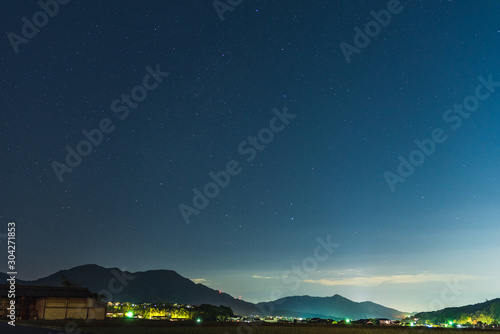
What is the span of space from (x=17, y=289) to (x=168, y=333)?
107 feet

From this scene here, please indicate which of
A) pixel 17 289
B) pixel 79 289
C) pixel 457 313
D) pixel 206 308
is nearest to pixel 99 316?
pixel 79 289

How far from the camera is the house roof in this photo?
56.6m

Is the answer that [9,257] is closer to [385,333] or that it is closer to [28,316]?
[28,316]

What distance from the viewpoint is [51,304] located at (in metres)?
57.2

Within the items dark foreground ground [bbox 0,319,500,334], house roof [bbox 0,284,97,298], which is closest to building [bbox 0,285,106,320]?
house roof [bbox 0,284,97,298]

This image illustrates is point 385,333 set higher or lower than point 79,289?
lower

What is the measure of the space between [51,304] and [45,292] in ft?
8.84

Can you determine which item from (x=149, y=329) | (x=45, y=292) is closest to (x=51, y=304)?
(x=45, y=292)

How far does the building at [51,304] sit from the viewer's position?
5628 cm

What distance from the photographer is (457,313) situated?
655 feet

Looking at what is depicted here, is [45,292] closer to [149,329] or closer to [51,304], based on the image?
[51,304]

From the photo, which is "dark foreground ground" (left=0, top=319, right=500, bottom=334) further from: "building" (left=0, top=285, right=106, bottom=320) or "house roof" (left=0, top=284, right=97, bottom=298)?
"house roof" (left=0, top=284, right=97, bottom=298)

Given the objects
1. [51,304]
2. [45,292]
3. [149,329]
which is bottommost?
[149,329]

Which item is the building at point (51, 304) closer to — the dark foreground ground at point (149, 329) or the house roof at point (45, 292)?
the house roof at point (45, 292)
